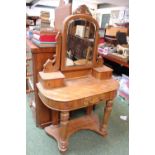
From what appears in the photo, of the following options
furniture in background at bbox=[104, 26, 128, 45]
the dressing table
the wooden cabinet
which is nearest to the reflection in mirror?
the dressing table

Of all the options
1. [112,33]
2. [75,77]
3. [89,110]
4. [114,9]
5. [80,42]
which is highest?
[114,9]

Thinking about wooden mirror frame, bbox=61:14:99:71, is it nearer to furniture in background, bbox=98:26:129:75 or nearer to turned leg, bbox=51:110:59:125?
turned leg, bbox=51:110:59:125

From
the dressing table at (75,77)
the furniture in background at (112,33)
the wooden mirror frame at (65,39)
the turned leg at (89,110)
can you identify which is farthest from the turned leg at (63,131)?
the furniture in background at (112,33)

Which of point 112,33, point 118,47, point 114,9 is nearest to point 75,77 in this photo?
point 118,47

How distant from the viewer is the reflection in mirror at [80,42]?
58.5 inches

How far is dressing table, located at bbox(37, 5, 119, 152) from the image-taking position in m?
1.37

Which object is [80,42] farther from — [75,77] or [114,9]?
[114,9]

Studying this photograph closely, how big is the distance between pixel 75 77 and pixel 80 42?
366 millimetres

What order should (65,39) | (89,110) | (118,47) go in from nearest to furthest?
(65,39)
(89,110)
(118,47)

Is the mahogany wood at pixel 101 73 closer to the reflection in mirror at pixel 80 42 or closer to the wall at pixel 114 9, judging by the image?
the reflection in mirror at pixel 80 42

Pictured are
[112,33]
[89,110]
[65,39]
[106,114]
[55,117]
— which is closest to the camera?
[65,39]

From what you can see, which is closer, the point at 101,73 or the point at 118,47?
the point at 101,73

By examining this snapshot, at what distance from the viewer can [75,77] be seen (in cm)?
170

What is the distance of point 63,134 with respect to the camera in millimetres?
1477
